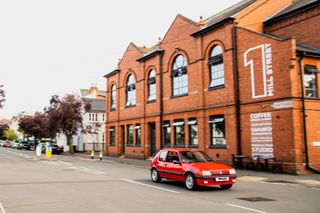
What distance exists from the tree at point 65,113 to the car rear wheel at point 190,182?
103ft

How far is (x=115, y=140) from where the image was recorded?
35656mm

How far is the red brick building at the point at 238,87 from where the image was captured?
56.2 feet

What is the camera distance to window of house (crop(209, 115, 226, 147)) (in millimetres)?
20953

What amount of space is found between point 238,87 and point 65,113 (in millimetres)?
26226

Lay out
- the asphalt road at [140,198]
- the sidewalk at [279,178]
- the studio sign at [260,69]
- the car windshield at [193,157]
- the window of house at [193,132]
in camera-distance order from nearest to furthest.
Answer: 1. the asphalt road at [140,198]
2. the car windshield at [193,157]
3. the sidewalk at [279,178]
4. the studio sign at [260,69]
5. the window of house at [193,132]

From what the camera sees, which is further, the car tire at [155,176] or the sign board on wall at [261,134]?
the sign board on wall at [261,134]

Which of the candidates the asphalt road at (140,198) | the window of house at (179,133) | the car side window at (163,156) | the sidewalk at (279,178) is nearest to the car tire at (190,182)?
the asphalt road at (140,198)

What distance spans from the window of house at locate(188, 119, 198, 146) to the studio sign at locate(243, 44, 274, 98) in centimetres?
573

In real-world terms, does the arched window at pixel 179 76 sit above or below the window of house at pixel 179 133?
above

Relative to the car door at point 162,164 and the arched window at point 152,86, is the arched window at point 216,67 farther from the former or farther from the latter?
the car door at point 162,164

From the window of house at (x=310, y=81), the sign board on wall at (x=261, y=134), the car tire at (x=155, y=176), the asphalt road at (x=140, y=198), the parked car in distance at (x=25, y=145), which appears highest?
the window of house at (x=310, y=81)

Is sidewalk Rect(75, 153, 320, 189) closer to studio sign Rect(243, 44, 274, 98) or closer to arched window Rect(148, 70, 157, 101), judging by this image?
studio sign Rect(243, 44, 274, 98)

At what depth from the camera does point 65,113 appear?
40031 millimetres

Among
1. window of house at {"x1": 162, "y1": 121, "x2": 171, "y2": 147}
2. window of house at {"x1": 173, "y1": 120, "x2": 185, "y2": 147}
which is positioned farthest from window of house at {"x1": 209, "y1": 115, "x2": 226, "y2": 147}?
window of house at {"x1": 162, "y1": 121, "x2": 171, "y2": 147}
